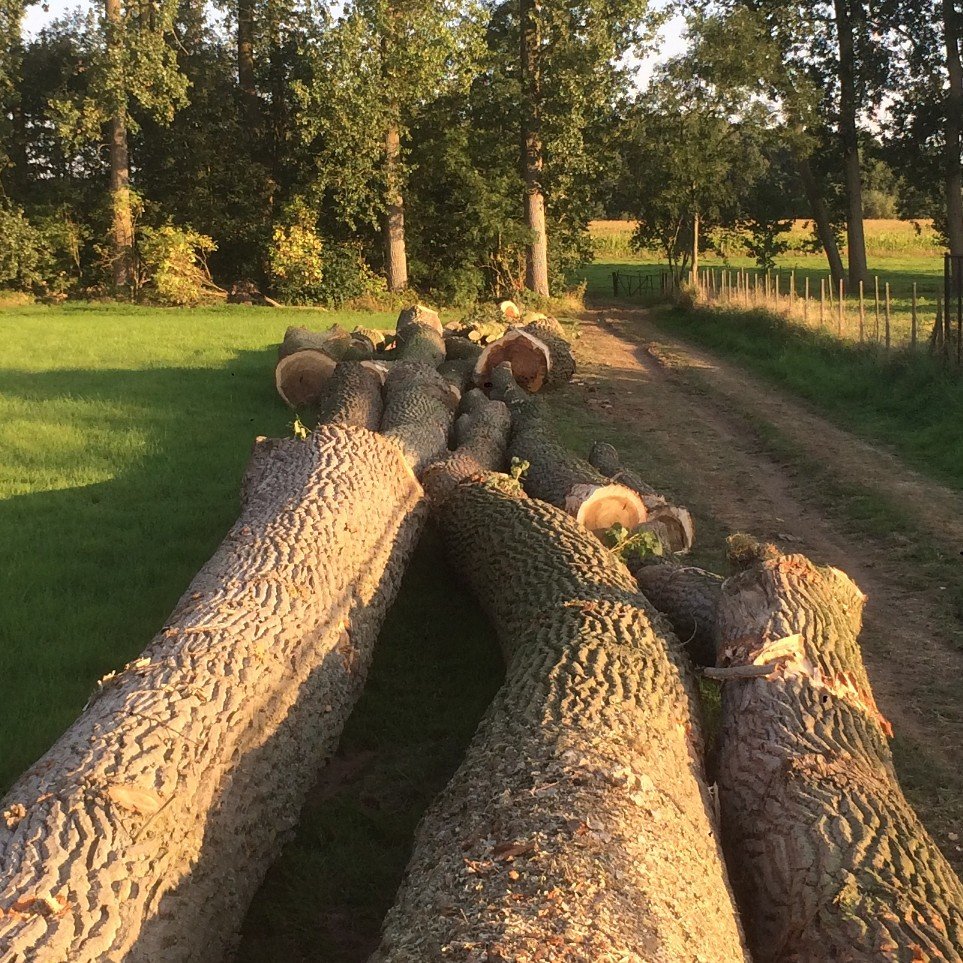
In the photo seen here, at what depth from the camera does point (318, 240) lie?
29422 mm

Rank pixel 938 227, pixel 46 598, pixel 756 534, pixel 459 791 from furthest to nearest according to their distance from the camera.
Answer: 1. pixel 938 227
2. pixel 756 534
3. pixel 46 598
4. pixel 459 791

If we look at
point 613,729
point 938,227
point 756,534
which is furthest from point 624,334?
point 613,729

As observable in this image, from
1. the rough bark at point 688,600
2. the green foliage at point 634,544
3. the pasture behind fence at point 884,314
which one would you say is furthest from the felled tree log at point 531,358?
the rough bark at point 688,600

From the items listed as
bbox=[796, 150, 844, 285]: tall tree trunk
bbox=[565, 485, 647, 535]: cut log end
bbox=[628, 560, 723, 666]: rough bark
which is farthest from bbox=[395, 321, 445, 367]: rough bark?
bbox=[796, 150, 844, 285]: tall tree trunk

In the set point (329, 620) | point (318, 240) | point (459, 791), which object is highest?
point (318, 240)

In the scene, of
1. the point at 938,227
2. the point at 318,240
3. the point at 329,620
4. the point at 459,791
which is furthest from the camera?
the point at 938,227

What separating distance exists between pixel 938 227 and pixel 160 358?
3046 cm

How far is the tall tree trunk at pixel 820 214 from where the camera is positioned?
34506 millimetres

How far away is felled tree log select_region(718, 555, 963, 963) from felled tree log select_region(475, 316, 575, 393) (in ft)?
29.9

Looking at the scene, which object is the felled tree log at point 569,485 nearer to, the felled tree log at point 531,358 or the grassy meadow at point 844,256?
the felled tree log at point 531,358

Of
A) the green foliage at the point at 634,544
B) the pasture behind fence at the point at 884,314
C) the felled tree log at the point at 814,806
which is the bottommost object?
the felled tree log at the point at 814,806

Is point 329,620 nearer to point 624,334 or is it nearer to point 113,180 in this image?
point 624,334

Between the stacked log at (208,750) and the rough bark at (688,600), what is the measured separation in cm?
161

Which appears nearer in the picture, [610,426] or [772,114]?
[610,426]
